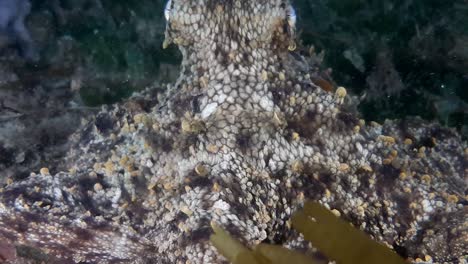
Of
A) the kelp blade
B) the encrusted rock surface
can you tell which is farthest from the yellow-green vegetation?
the encrusted rock surface

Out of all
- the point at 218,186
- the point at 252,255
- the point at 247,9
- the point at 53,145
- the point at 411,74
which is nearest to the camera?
the point at 252,255

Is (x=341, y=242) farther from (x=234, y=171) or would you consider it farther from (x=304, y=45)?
(x=304, y=45)

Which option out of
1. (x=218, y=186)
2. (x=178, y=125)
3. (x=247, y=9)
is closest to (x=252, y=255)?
(x=218, y=186)

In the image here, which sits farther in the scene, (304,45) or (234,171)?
(304,45)

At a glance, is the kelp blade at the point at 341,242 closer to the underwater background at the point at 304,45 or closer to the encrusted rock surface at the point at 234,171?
the encrusted rock surface at the point at 234,171

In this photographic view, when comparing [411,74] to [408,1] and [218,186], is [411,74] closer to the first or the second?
[408,1]

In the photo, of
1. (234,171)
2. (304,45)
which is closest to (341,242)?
(234,171)

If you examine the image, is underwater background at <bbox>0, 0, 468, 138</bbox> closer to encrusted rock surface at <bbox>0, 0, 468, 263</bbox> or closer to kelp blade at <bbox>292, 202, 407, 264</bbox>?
encrusted rock surface at <bbox>0, 0, 468, 263</bbox>
